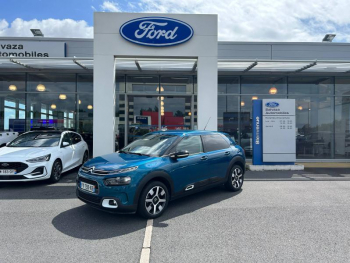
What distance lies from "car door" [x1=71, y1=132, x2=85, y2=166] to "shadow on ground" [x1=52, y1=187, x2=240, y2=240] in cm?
389

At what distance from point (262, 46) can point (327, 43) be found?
3.20 m

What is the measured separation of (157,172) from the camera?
418cm

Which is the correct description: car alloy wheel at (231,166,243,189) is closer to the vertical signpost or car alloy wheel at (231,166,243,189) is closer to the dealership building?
the vertical signpost

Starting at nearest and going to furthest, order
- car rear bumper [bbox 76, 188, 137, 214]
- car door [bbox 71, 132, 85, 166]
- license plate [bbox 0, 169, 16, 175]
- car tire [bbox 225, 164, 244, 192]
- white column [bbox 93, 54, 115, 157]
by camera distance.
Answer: car rear bumper [bbox 76, 188, 137, 214]
car tire [bbox 225, 164, 244, 192]
license plate [bbox 0, 169, 16, 175]
car door [bbox 71, 132, 85, 166]
white column [bbox 93, 54, 115, 157]

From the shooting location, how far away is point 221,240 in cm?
339

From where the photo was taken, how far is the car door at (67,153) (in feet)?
24.2

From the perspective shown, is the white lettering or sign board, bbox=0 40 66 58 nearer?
the white lettering

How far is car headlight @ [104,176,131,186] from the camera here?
3895mm

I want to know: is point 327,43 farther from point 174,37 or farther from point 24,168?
point 24,168

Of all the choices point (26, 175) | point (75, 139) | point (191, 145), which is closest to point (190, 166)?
point (191, 145)

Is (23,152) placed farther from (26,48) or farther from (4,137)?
(26,48)

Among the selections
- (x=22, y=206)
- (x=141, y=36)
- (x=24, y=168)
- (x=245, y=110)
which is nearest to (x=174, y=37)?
(x=141, y=36)

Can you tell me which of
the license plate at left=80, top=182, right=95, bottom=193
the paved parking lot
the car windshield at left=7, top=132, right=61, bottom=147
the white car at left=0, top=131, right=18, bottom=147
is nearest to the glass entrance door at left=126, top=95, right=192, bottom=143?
the car windshield at left=7, top=132, right=61, bottom=147

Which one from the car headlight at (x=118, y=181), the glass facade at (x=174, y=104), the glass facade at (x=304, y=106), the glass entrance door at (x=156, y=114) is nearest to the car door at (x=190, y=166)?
the car headlight at (x=118, y=181)
